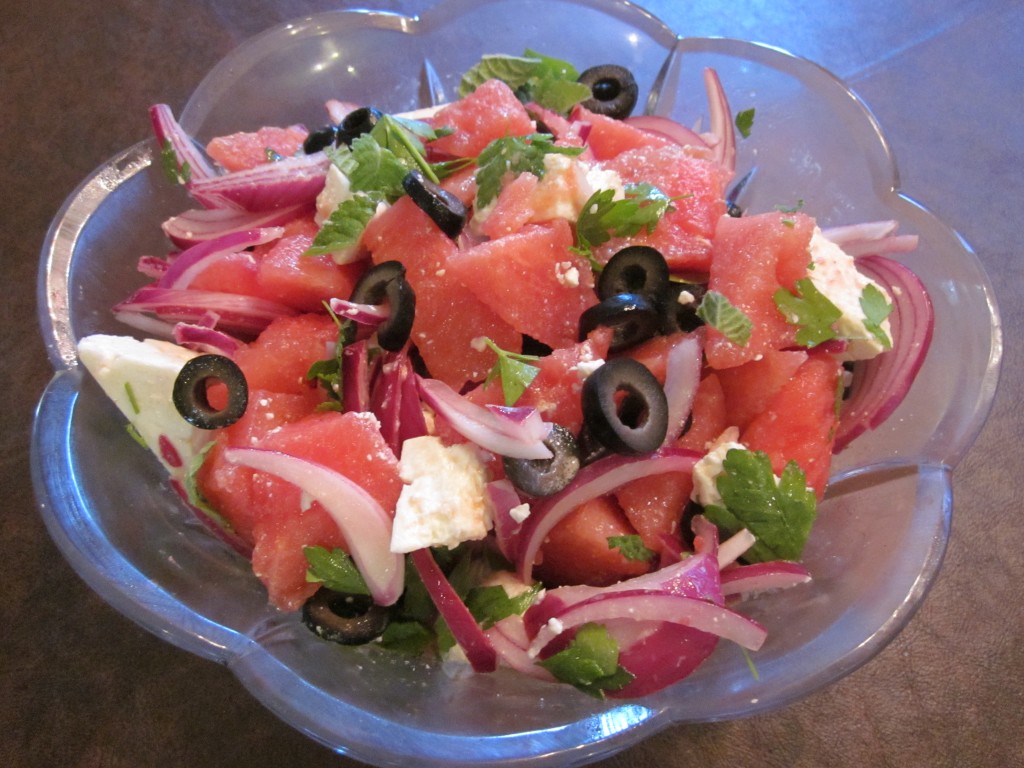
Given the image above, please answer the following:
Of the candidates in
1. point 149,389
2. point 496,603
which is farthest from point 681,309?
point 149,389

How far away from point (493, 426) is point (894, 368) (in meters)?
Answer: 1.06

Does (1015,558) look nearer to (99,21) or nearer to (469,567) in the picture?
(469,567)

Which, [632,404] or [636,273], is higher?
[636,273]

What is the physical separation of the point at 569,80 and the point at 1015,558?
1888 mm

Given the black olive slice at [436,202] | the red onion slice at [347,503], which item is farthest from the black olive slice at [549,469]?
the black olive slice at [436,202]

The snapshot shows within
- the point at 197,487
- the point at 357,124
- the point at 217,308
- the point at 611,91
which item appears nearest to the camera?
the point at 197,487

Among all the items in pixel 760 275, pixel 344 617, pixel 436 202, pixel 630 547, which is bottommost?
pixel 344 617

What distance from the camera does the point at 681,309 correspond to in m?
1.59

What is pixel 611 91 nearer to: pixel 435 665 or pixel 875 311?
pixel 875 311

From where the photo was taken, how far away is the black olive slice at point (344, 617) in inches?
56.5

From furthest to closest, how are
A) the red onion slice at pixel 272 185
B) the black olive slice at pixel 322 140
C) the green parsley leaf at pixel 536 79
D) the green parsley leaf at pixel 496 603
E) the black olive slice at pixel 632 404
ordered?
the green parsley leaf at pixel 536 79, the black olive slice at pixel 322 140, the red onion slice at pixel 272 185, the green parsley leaf at pixel 496 603, the black olive slice at pixel 632 404

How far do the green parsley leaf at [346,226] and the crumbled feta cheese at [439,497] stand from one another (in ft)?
1.62

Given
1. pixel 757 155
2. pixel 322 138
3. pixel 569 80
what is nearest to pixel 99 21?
pixel 322 138

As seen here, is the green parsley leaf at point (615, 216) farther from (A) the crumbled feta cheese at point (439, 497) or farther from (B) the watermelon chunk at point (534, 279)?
(A) the crumbled feta cheese at point (439, 497)
